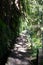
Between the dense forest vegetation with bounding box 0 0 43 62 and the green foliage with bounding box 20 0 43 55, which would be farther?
the green foliage with bounding box 20 0 43 55

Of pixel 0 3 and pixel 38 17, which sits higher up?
pixel 0 3

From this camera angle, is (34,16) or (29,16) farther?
(29,16)

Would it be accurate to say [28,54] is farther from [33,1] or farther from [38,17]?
[33,1]

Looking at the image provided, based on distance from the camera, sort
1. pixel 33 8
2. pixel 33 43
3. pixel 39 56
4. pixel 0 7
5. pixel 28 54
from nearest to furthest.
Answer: pixel 39 56
pixel 0 7
pixel 28 54
pixel 33 43
pixel 33 8

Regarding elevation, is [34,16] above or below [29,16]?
above

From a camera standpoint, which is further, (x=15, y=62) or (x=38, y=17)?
(x=38, y=17)

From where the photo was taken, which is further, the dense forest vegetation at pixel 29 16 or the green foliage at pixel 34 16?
the green foliage at pixel 34 16

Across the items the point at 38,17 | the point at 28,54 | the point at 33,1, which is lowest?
the point at 28,54

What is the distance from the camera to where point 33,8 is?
518 inches

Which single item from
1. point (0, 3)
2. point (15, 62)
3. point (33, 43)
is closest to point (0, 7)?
point (0, 3)

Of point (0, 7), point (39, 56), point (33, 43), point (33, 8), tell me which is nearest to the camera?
point (39, 56)

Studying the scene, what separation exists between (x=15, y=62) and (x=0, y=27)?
148cm

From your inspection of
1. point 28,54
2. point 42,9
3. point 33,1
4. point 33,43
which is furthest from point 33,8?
point 28,54

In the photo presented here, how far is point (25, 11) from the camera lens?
1351 cm
